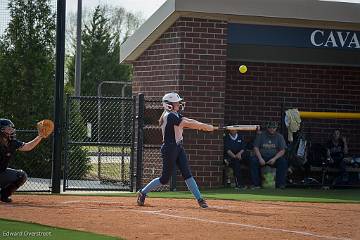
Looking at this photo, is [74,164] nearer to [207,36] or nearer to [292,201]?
[207,36]

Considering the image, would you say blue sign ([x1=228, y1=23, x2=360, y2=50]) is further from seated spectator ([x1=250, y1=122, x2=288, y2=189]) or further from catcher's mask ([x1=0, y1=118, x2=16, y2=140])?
catcher's mask ([x1=0, y1=118, x2=16, y2=140])

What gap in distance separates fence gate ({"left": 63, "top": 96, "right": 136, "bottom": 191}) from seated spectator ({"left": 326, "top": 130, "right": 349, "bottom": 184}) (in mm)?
4444

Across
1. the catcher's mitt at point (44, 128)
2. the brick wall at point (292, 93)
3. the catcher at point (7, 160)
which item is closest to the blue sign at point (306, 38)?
the brick wall at point (292, 93)

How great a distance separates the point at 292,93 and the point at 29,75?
20.6 feet

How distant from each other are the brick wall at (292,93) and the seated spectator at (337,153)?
54.5 inches

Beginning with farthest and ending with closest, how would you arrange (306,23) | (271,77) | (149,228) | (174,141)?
(271,77), (306,23), (174,141), (149,228)

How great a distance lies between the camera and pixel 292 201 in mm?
16172

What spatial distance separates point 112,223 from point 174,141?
2.74 meters

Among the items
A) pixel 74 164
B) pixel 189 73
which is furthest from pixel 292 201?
pixel 74 164

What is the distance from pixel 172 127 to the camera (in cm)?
1405

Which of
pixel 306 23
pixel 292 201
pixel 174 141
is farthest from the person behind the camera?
pixel 306 23

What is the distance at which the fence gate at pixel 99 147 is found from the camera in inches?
705

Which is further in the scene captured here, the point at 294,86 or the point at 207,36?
the point at 294,86

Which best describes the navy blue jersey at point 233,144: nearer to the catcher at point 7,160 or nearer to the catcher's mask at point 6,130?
the catcher at point 7,160
